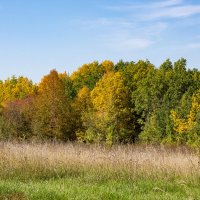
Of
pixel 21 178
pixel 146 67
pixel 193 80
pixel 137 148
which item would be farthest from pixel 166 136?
pixel 21 178

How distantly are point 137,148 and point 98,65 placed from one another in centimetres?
6448

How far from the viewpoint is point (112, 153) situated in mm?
14016

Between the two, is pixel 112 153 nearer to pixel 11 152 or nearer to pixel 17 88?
pixel 11 152

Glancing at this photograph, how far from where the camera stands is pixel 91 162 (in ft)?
42.9

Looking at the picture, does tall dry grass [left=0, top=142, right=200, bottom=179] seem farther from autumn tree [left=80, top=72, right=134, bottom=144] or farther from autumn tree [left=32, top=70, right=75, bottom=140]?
autumn tree [left=32, top=70, right=75, bottom=140]

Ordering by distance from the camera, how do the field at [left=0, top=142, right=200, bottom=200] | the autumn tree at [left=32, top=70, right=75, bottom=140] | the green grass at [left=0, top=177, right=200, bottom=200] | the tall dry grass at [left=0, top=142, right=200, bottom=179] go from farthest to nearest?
the autumn tree at [left=32, top=70, right=75, bottom=140]
the tall dry grass at [left=0, top=142, right=200, bottom=179]
the field at [left=0, top=142, right=200, bottom=200]
the green grass at [left=0, top=177, right=200, bottom=200]

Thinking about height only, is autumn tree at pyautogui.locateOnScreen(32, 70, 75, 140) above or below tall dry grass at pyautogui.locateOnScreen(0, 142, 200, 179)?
above

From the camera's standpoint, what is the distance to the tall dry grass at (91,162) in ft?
40.2

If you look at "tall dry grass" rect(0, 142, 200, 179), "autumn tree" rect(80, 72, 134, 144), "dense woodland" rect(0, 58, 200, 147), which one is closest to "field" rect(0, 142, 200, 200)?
"tall dry grass" rect(0, 142, 200, 179)

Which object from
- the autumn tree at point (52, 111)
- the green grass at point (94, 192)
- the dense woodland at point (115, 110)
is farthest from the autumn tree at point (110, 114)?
the green grass at point (94, 192)

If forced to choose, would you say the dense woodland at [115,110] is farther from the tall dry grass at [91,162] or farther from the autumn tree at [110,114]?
the tall dry grass at [91,162]

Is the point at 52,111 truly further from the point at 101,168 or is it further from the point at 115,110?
the point at 101,168

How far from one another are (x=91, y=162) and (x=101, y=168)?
55 centimetres

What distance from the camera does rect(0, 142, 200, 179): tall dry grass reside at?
40.2 ft
